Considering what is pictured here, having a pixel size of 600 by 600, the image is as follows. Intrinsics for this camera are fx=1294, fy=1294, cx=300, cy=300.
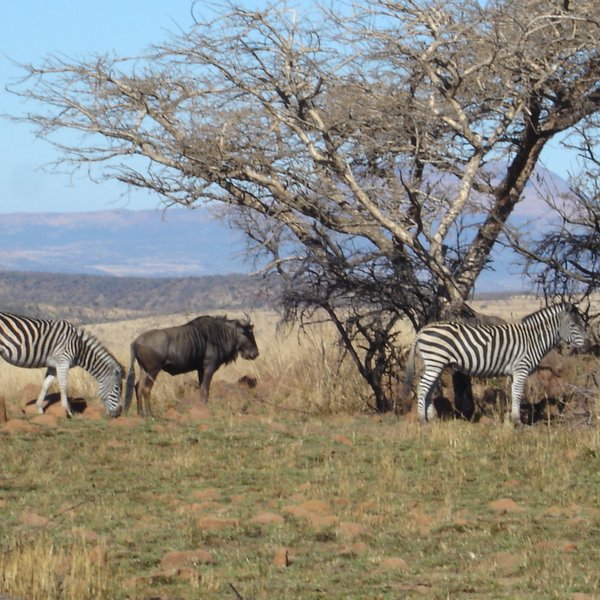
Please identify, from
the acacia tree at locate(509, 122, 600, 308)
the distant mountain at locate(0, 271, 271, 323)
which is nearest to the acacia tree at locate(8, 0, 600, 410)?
the acacia tree at locate(509, 122, 600, 308)

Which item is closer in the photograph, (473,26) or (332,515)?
(332,515)

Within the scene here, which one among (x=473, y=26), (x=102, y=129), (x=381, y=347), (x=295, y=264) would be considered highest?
(x=473, y=26)

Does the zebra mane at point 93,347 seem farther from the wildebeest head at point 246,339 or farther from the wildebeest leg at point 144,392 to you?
the wildebeest head at point 246,339

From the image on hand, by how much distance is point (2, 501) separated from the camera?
10078 mm

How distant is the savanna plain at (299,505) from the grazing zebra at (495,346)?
18.9 inches

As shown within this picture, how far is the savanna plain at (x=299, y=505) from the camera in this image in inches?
294

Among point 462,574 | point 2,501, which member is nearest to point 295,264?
point 2,501

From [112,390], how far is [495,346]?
4750 mm

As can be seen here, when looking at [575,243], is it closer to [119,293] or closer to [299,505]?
[299,505]

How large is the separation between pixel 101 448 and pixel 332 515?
12.3ft

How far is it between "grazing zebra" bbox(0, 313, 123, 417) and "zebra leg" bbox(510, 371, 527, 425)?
4785 mm

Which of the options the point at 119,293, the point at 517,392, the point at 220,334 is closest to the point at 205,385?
the point at 220,334

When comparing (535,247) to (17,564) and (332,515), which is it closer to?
(332,515)

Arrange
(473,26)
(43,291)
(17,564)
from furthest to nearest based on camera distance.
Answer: (43,291) → (473,26) → (17,564)
